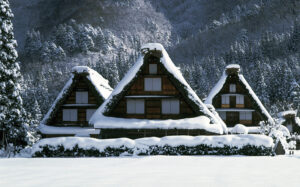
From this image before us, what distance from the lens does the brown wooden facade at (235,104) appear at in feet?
120

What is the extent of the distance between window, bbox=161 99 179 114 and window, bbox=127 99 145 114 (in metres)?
1.67

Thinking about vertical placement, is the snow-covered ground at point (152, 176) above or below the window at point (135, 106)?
below

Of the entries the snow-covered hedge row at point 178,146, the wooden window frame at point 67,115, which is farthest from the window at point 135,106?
the wooden window frame at point 67,115

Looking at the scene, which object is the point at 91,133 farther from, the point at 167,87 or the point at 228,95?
the point at 228,95

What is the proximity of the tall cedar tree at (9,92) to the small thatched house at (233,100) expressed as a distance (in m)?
21.3

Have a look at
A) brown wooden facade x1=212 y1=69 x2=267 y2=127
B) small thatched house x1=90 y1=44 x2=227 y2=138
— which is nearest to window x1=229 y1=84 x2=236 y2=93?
brown wooden facade x1=212 y1=69 x2=267 y2=127

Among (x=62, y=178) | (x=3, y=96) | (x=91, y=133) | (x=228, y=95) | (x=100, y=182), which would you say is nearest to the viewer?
(x=100, y=182)

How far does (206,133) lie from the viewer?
75.9 feet

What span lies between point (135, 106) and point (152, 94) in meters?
1.65

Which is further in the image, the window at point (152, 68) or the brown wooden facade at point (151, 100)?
the window at point (152, 68)

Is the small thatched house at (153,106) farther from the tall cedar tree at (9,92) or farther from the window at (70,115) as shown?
the window at (70,115)

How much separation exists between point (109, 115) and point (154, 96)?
379 cm

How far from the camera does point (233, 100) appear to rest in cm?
3794

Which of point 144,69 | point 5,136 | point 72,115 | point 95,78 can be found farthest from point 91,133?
point 144,69
